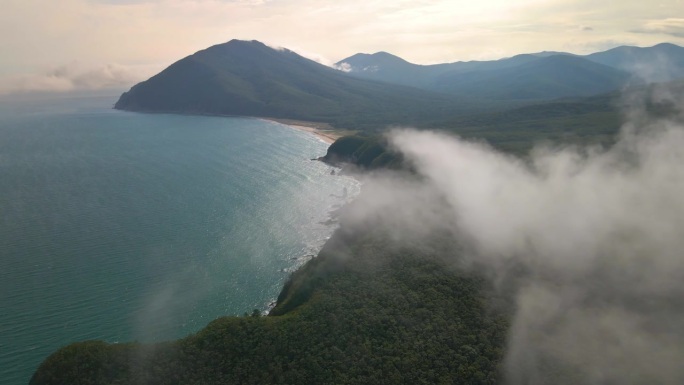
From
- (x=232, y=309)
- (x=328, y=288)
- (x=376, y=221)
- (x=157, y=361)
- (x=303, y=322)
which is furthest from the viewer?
(x=376, y=221)

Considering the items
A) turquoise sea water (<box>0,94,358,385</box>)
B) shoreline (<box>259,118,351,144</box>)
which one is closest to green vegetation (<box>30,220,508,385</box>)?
turquoise sea water (<box>0,94,358,385</box>)

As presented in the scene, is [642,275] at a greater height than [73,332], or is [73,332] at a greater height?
[642,275]

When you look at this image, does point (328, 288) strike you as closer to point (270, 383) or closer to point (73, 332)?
point (270, 383)

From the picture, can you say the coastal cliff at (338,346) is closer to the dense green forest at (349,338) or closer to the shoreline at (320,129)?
the dense green forest at (349,338)

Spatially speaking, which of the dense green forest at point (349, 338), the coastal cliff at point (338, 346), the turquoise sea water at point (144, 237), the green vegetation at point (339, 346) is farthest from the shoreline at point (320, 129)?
the green vegetation at point (339, 346)

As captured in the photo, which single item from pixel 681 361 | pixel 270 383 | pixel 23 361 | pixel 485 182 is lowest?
pixel 23 361

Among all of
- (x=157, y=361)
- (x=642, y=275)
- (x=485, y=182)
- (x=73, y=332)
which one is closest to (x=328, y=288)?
(x=157, y=361)

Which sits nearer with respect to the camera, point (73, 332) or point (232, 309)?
point (73, 332)
